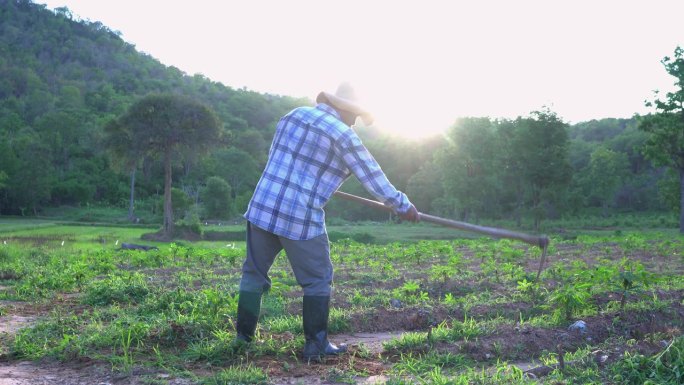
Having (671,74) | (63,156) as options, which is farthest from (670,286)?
(63,156)

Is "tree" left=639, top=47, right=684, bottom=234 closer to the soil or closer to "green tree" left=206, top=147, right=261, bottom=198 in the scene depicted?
the soil

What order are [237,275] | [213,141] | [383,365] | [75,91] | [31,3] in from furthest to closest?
[31,3] < [75,91] < [213,141] < [237,275] < [383,365]

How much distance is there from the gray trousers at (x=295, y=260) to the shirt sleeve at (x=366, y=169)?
504 mm

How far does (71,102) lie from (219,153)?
969 inches

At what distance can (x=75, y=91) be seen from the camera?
7550 centimetres

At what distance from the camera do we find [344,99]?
4434 mm

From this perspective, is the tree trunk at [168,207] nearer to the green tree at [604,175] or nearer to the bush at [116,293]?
the bush at [116,293]

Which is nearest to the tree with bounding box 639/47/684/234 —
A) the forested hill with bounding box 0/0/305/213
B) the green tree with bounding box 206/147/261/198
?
the forested hill with bounding box 0/0/305/213

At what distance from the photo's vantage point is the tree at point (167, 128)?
2981cm

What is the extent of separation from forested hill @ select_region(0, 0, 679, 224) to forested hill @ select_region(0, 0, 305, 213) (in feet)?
0.56

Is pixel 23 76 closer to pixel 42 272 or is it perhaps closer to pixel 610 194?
pixel 610 194

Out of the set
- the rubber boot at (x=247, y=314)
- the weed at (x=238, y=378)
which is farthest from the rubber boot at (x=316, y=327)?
the weed at (x=238, y=378)

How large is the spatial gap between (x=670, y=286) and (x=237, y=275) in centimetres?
572

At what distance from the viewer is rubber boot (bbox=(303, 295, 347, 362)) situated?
423 centimetres
